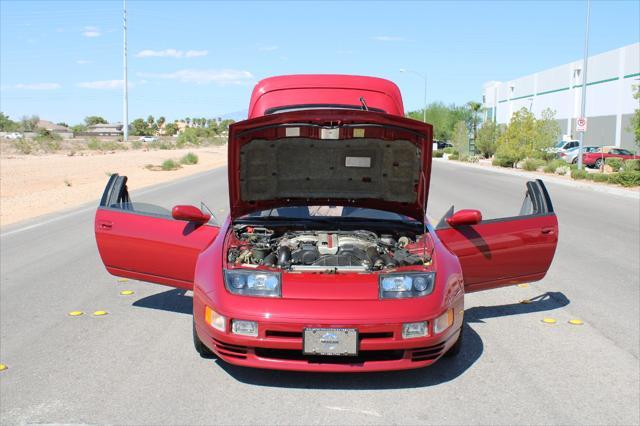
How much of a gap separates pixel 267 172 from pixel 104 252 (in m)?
1.54

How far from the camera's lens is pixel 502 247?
18.4 feet

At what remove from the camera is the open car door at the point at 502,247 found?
5469 millimetres

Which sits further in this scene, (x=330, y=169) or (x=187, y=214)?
(x=330, y=169)

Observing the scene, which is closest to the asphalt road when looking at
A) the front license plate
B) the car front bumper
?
the car front bumper

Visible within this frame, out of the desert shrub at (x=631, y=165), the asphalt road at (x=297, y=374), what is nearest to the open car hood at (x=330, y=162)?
the asphalt road at (x=297, y=374)

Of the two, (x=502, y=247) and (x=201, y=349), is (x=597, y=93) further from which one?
(x=201, y=349)

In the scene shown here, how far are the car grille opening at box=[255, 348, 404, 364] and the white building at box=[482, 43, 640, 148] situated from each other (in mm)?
40541

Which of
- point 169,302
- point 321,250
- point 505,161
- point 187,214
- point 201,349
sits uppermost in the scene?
point 187,214

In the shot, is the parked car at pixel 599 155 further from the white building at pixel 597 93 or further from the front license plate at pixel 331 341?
the front license plate at pixel 331 341

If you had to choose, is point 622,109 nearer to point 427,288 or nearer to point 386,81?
point 386,81

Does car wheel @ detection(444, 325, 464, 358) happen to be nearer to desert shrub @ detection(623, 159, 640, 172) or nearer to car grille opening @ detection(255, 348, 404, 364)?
car grille opening @ detection(255, 348, 404, 364)

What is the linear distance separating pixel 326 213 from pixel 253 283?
1701mm

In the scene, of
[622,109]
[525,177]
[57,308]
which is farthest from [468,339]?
[622,109]

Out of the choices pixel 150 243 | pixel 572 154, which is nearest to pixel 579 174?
pixel 572 154
